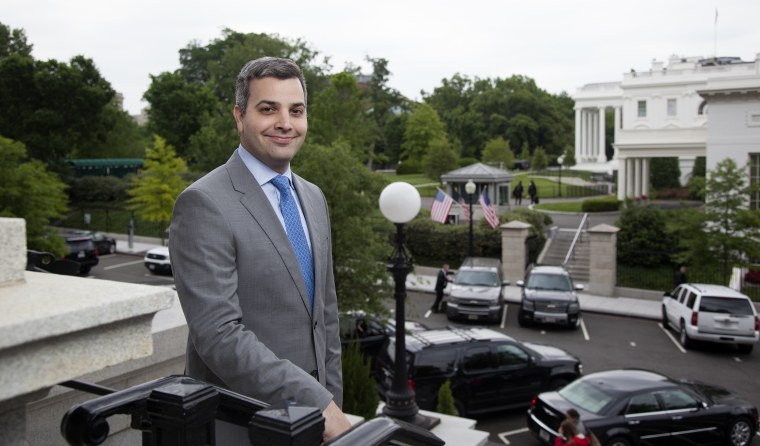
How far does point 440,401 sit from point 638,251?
18.1 metres

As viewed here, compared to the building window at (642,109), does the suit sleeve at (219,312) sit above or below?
below

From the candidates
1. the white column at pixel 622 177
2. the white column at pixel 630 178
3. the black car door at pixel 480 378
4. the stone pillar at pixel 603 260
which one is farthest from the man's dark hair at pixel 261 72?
the white column at pixel 622 177

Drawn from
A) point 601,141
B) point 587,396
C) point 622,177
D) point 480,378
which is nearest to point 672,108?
point 622,177

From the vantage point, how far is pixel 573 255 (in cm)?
2953

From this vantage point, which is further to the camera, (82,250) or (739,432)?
(82,250)

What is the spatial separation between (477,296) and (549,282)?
2329mm

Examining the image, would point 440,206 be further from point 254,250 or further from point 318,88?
point 318,88

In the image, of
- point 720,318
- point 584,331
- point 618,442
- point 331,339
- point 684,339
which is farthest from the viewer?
point 584,331

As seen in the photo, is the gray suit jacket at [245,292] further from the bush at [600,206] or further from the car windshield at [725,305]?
the bush at [600,206]

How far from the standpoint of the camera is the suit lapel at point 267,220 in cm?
260

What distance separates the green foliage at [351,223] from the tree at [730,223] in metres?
12.0

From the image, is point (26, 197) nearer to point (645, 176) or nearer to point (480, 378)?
point (480, 378)

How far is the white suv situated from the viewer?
56.5 ft

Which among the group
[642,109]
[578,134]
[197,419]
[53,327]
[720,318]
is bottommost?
[720,318]
